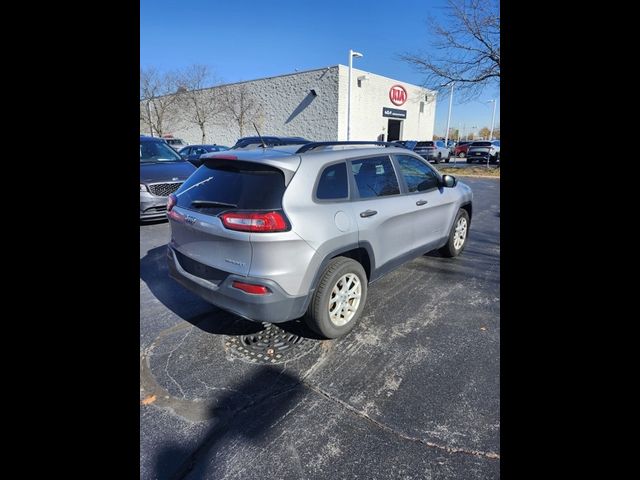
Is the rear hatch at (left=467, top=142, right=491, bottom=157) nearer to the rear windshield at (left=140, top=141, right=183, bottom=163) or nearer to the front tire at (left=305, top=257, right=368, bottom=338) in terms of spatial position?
the rear windshield at (left=140, top=141, right=183, bottom=163)

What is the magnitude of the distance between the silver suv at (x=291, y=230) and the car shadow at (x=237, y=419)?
1.52 feet

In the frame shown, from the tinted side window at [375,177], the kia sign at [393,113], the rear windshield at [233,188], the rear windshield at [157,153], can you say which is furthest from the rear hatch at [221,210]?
the kia sign at [393,113]

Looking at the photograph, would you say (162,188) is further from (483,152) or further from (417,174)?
(483,152)

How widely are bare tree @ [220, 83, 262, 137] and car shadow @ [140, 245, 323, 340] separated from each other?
29690 millimetres

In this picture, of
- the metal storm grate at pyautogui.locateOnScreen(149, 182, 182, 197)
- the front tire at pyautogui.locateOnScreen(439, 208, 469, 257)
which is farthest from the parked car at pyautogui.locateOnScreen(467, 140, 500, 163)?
the metal storm grate at pyautogui.locateOnScreen(149, 182, 182, 197)

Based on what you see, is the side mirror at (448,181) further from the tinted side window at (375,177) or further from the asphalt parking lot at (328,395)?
the asphalt parking lot at (328,395)

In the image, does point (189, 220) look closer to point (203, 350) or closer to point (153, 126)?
point (203, 350)

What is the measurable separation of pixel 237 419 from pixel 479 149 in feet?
84.6

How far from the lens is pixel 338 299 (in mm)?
3160

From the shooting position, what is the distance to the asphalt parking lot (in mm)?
1994

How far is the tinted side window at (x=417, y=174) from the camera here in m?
4.09
